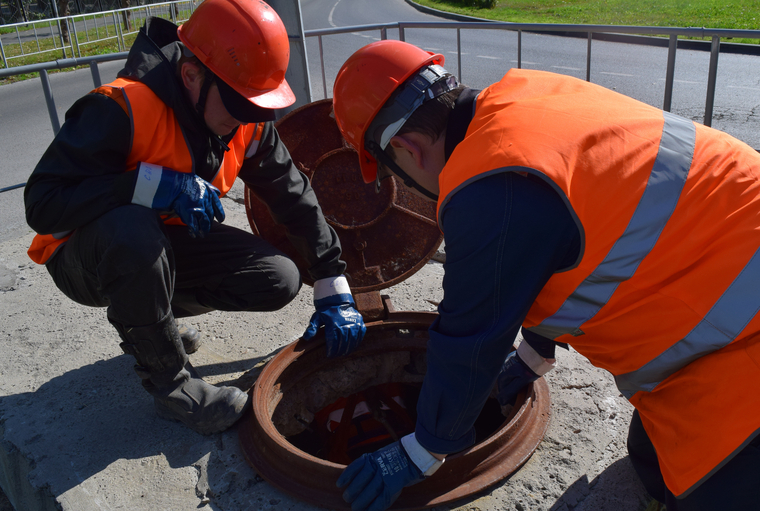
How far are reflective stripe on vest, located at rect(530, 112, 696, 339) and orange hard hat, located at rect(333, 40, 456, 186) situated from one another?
2.03ft

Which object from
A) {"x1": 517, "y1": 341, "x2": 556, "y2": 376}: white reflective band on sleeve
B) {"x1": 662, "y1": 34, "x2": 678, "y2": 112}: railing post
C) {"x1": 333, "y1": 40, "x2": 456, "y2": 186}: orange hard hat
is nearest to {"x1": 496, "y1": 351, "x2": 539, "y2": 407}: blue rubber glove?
{"x1": 517, "y1": 341, "x2": 556, "y2": 376}: white reflective band on sleeve

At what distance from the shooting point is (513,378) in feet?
7.98

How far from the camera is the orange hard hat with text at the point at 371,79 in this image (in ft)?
5.67

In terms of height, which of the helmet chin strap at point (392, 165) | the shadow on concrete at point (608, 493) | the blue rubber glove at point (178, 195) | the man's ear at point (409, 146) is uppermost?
the man's ear at point (409, 146)

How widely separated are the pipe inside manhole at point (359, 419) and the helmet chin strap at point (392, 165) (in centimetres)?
92

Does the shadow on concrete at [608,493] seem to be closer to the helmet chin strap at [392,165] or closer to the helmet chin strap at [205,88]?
the helmet chin strap at [392,165]

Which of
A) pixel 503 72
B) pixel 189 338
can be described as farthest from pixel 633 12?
pixel 189 338

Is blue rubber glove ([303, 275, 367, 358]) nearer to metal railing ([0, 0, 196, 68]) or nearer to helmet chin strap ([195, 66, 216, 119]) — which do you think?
helmet chin strap ([195, 66, 216, 119])

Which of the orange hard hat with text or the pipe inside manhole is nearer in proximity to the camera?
the orange hard hat with text

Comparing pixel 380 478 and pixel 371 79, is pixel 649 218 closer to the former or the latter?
pixel 371 79

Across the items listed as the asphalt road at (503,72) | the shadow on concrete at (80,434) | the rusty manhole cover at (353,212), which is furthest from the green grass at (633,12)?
the shadow on concrete at (80,434)

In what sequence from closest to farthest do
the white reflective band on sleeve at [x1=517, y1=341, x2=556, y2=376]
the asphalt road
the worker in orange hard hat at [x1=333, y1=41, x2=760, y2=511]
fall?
the worker in orange hard hat at [x1=333, y1=41, x2=760, y2=511], the white reflective band on sleeve at [x1=517, y1=341, x2=556, y2=376], the asphalt road

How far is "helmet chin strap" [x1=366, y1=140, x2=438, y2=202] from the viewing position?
1817 millimetres

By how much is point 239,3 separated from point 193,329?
1.56 metres
